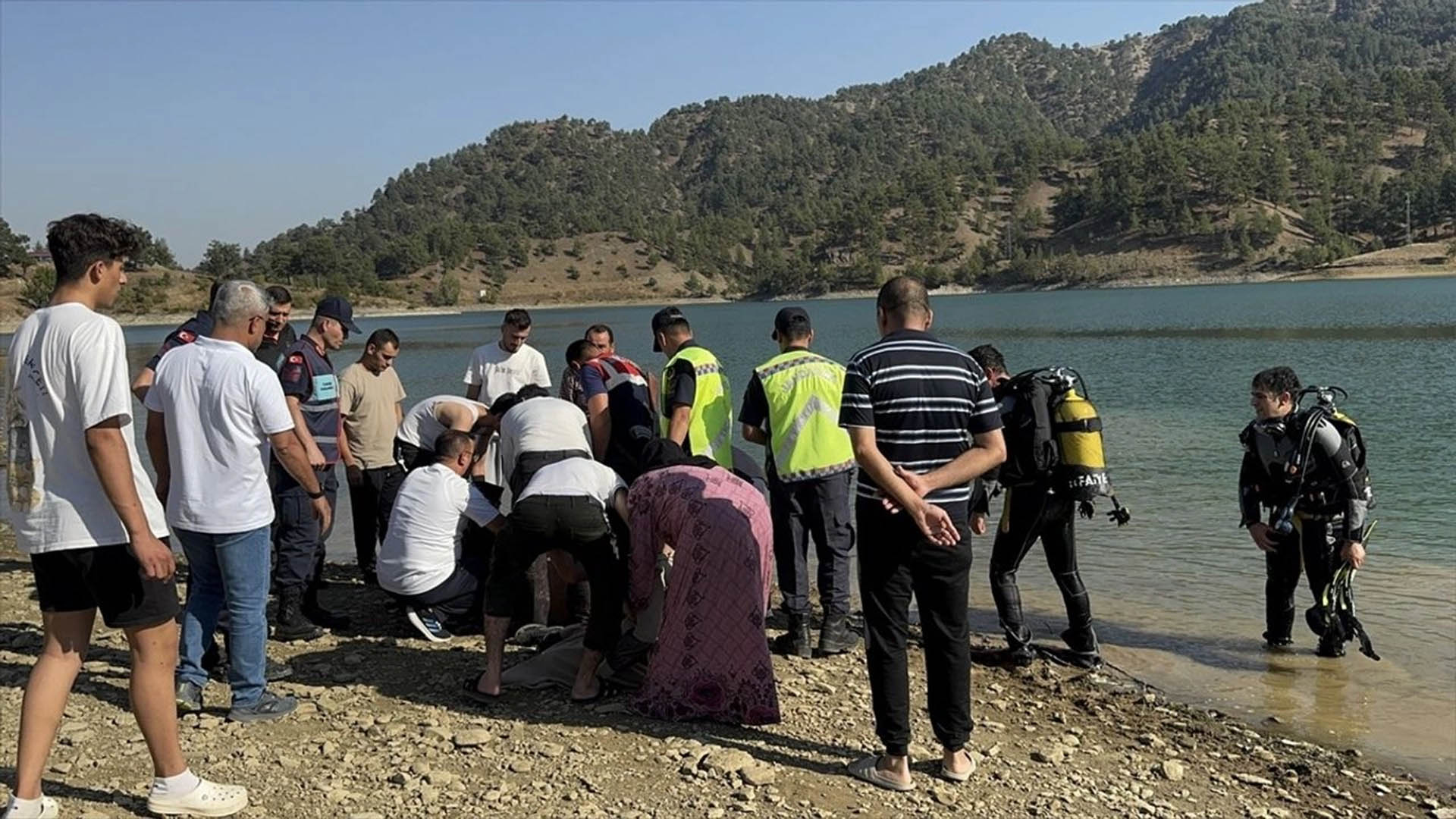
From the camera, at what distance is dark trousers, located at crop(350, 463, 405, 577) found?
809 cm

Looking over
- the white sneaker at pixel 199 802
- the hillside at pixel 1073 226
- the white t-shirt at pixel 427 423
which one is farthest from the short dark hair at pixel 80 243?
the hillside at pixel 1073 226

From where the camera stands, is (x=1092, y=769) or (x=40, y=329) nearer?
(x=40, y=329)

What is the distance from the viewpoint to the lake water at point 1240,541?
6586mm

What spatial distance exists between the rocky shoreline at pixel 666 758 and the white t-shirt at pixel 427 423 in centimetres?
186

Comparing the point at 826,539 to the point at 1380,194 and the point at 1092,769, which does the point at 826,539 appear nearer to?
the point at 1092,769

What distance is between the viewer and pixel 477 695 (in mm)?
5414

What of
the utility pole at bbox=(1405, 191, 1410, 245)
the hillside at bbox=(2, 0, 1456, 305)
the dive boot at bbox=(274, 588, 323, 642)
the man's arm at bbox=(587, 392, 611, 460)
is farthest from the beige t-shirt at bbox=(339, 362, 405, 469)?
the utility pole at bbox=(1405, 191, 1410, 245)

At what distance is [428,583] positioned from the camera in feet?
21.7

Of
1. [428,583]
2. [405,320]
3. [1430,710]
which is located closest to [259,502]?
[428,583]

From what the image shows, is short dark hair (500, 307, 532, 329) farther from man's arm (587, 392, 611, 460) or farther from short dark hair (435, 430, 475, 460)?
short dark hair (435, 430, 475, 460)

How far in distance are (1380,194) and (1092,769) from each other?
158726 mm

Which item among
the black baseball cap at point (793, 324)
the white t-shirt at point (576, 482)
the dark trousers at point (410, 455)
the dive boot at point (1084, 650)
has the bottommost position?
the dive boot at point (1084, 650)

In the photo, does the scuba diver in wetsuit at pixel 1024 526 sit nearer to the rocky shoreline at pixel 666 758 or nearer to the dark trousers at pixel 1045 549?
the dark trousers at pixel 1045 549

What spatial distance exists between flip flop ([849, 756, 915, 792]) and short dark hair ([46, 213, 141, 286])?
3.49 m
